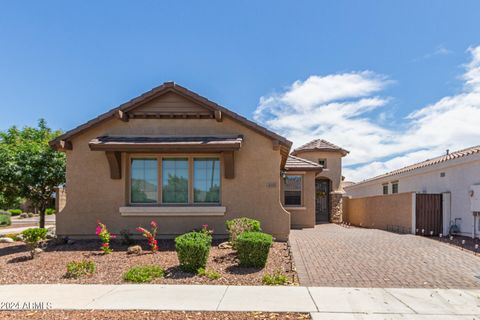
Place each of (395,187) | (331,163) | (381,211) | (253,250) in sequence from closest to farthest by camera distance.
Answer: (253,250), (381,211), (395,187), (331,163)

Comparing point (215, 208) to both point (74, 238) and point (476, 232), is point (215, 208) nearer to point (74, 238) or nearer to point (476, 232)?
point (74, 238)

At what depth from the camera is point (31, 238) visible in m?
9.88

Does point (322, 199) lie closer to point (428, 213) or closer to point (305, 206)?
point (305, 206)

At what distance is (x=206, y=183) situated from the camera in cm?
1233

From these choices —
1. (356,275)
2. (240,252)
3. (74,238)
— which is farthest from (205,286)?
(74,238)

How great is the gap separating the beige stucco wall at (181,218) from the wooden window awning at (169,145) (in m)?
0.76

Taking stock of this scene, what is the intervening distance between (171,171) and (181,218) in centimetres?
174

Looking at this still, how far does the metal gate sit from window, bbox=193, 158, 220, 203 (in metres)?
9.34

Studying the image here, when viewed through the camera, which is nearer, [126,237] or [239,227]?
[239,227]

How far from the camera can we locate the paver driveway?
7523 mm

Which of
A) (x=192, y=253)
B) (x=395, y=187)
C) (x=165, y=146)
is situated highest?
(x=165, y=146)

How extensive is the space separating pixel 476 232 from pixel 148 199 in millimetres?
12643

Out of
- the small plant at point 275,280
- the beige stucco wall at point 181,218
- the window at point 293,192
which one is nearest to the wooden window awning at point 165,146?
the beige stucco wall at point 181,218

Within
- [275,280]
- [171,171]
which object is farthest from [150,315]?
[171,171]
